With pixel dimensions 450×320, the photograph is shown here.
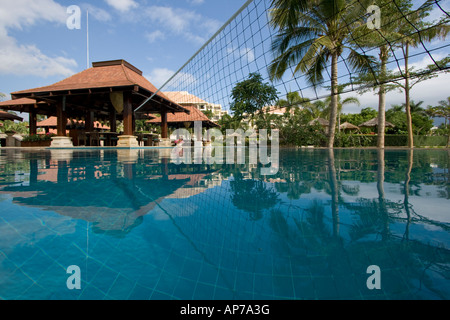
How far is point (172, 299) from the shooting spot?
0.80 meters

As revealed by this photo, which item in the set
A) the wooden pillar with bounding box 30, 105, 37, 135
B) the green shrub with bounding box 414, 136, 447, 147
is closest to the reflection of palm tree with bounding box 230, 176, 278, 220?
the wooden pillar with bounding box 30, 105, 37, 135

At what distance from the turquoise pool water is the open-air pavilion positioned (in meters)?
9.64

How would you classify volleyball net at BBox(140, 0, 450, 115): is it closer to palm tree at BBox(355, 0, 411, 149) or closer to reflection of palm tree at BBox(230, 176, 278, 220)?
palm tree at BBox(355, 0, 411, 149)

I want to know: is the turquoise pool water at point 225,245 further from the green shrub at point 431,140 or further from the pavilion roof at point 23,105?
the green shrub at point 431,140

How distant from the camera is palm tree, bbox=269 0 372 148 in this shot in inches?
388

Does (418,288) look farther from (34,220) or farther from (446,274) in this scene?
(34,220)

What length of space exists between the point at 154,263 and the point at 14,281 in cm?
52

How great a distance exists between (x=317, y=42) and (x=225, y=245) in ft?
35.9

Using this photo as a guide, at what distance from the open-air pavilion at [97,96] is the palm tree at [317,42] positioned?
255 inches

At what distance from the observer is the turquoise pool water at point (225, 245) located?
838 millimetres

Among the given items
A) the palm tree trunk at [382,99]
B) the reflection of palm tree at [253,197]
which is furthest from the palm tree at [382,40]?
the reflection of palm tree at [253,197]

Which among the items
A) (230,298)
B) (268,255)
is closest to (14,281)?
(230,298)

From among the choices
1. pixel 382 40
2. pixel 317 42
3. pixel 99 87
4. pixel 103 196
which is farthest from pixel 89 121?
pixel 382 40

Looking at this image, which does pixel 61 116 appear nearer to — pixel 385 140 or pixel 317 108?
pixel 385 140
